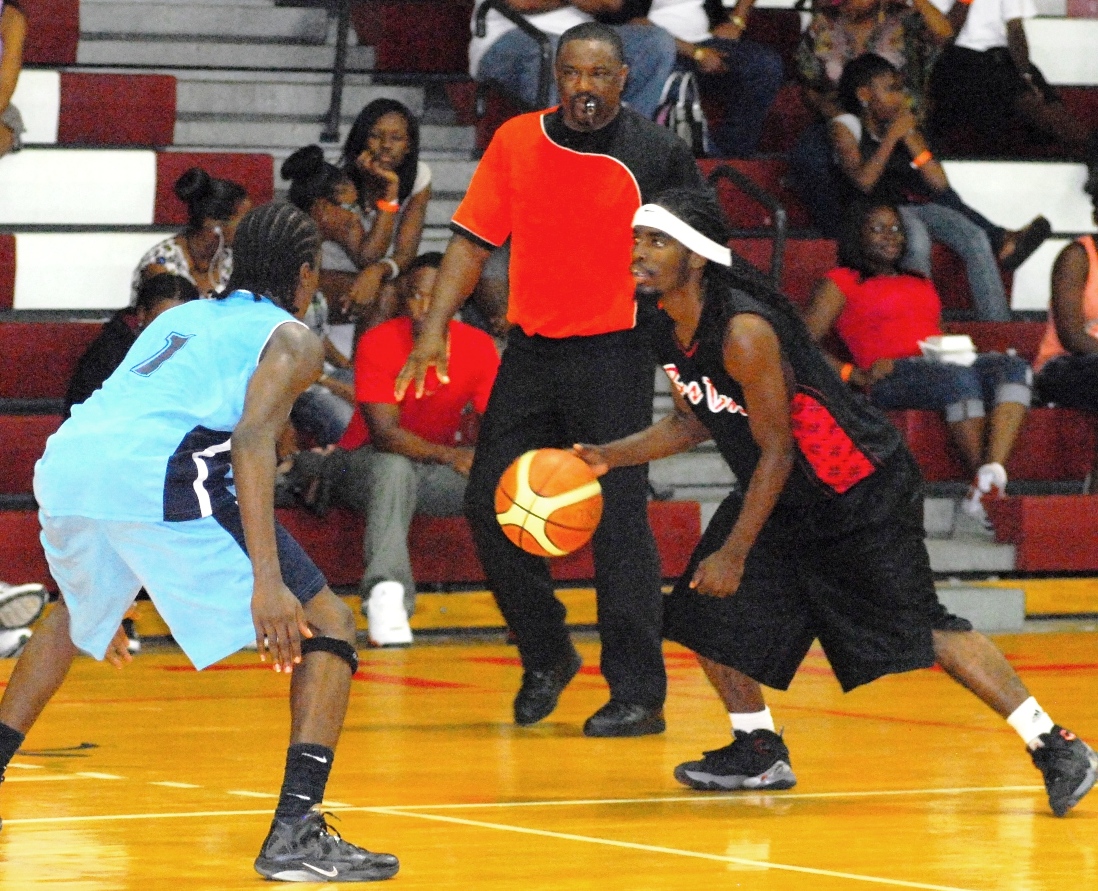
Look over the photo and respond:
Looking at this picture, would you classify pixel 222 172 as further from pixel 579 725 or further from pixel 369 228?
pixel 579 725

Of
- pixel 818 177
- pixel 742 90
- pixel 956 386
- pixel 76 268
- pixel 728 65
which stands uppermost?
pixel 728 65

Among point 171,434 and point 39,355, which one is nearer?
point 171,434

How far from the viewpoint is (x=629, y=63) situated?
9938mm

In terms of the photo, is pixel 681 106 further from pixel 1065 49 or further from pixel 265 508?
pixel 265 508

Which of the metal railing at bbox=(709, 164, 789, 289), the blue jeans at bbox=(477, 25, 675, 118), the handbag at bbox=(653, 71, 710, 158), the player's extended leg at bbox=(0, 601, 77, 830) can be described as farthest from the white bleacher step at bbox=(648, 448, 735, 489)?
the player's extended leg at bbox=(0, 601, 77, 830)

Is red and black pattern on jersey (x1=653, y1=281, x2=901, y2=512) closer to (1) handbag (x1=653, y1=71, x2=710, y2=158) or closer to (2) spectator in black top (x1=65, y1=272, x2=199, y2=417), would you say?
(2) spectator in black top (x1=65, y1=272, x2=199, y2=417)

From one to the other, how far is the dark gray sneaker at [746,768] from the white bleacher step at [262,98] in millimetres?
6305

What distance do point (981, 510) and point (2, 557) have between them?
4442 millimetres

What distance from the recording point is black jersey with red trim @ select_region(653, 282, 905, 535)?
5082mm

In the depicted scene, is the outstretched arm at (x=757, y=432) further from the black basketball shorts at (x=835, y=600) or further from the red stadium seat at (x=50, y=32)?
the red stadium seat at (x=50, y=32)

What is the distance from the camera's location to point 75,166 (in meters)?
10.1

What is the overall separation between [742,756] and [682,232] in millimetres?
1305

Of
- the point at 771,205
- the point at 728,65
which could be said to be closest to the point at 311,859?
the point at 771,205

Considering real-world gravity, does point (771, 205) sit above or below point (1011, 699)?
above
